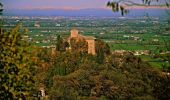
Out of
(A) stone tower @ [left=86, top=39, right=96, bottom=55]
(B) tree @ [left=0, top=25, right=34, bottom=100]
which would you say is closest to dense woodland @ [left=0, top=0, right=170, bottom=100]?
(B) tree @ [left=0, top=25, right=34, bottom=100]

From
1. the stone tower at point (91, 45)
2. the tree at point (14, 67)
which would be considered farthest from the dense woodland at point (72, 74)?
the stone tower at point (91, 45)

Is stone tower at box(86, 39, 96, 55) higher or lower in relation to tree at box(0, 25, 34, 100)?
lower

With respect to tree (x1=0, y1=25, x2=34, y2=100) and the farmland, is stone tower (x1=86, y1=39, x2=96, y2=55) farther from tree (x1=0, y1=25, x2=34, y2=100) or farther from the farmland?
tree (x1=0, y1=25, x2=34, y2=100)

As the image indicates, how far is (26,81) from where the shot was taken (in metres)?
8.12

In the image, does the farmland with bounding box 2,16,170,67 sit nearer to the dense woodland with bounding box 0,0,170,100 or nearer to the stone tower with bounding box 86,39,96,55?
the dense woodland with bounding box 0,0,170,100

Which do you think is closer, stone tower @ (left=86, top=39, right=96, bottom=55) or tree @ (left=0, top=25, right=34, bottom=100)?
tree @ (left=0, top=25, right=34, bottom=100)

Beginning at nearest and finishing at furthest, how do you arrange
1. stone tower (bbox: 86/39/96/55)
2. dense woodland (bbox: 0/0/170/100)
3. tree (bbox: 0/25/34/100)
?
tree (bbox: 0/25/34/100) → dense woodland (bbox: 0/0/170/100) → stone tower (bbox: 86/39/96/55)

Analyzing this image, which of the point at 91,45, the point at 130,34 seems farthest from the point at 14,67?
the point at 130,34

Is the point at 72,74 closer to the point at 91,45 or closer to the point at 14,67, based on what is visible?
the point at 91,45

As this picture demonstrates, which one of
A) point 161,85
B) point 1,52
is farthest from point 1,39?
point 161,85

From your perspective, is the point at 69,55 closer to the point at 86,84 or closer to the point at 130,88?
the point at 86,84

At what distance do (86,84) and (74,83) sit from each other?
1.09 meters

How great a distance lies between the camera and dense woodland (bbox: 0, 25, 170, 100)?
8.00 meters

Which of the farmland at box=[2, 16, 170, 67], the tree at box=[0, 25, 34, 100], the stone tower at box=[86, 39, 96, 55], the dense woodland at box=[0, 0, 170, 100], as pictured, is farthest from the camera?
the stone tower at box=[86, 39, 96, 55]
